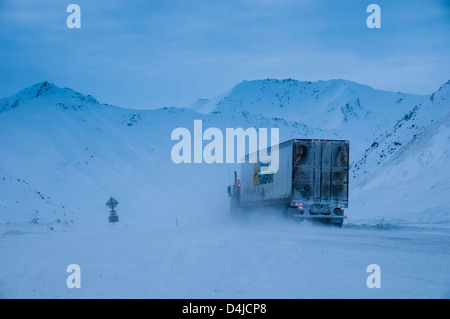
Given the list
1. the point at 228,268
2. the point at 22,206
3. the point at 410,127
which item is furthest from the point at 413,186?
the point at 228,268

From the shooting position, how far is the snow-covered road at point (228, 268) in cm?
950

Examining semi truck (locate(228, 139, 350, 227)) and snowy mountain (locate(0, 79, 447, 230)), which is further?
snowy mountain (locate(0, 79, 447, 230))

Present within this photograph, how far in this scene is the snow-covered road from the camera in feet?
31.2

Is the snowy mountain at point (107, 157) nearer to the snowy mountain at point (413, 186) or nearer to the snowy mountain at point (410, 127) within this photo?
the snowy mountain at point (410, 127)

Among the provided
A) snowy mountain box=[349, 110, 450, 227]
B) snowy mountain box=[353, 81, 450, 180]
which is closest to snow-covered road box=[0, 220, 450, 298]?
snowy mountain box=[349, 110, 450, 227]

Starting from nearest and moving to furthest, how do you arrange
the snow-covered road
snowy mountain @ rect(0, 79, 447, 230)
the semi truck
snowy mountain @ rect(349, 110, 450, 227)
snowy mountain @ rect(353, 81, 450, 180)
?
1. the snow-covered road
2. the semi truck
3. snowy mountain @ rect(349, 110, 450, 227)
4. snowy mountain @ rect(353, 81, 450, 180)
5. snowy mountain @ rect(0, 79, 447, 230)

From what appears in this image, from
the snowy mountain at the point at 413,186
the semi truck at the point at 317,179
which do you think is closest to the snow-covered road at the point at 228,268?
the semi truck at the point at 317,179

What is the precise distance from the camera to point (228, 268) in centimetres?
1173

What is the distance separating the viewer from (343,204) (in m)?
25.9

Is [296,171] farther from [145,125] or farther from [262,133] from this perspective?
[262,133]

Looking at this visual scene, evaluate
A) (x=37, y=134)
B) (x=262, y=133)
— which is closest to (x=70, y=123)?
(x=37, y=134)

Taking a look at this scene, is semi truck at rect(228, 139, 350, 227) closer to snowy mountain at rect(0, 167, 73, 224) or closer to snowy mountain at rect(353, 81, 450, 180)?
snowy mountain at rect(0, 167, 73, 224)

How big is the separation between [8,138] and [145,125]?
25242 mm

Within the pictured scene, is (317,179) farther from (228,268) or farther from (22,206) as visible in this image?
(22,206)
